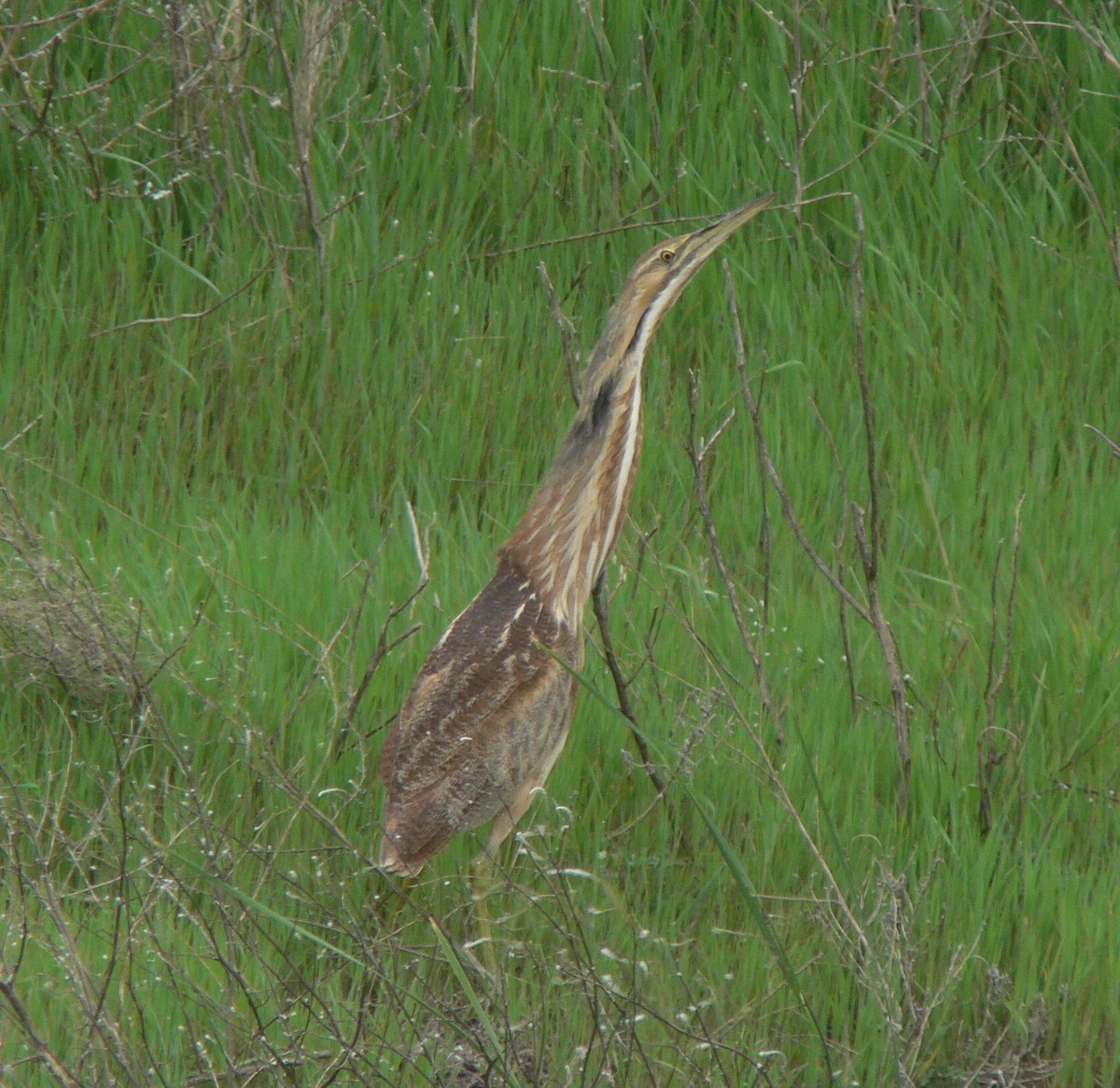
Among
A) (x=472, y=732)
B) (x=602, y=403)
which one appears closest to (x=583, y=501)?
(x=602, y=403)

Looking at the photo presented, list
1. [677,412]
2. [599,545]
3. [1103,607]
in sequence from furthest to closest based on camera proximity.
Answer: [677,412] < [1103,607] < [599,545]

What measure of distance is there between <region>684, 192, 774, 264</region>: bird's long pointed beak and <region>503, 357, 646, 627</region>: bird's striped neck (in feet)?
0.88

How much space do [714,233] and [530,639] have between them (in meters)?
1.15

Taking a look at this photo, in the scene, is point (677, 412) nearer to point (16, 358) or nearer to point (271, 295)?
point (271, 295)

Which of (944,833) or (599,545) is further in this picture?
(599,545)

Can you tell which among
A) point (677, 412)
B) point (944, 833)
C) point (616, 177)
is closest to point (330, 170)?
point (616, 177)

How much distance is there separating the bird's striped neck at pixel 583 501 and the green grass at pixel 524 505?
6.8 inches

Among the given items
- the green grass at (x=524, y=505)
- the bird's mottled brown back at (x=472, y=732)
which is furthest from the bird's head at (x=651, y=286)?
the bird's mottled brown back at (x=472, y=732)

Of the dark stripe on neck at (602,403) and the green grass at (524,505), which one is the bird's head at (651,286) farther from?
the green grass at (524,505)

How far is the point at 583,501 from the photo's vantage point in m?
4.12

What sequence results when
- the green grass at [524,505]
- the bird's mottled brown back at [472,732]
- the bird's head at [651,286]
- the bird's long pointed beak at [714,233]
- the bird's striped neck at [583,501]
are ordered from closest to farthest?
1. the green grass at [524,505]
2. the bird's mottled brown back at [472,732]
3. the bird's striped neck at [583,501]
4. the bird's head at [651,286]
5. the bird's long pointed beak at [714,233]

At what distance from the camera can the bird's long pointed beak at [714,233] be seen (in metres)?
4.29

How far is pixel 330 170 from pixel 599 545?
82.9 inches

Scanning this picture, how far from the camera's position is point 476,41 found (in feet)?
19.0
